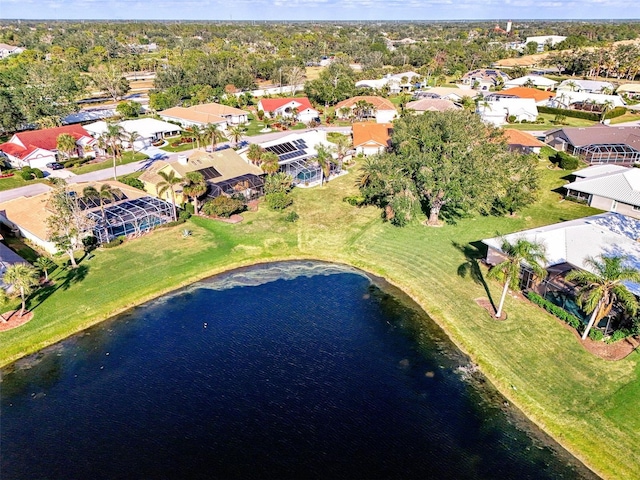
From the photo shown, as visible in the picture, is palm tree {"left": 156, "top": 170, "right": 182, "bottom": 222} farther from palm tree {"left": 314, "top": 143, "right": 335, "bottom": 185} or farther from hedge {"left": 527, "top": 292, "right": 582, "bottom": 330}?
hedge {"left": 527, "top": 292, "right": 582, "bottom": 330}

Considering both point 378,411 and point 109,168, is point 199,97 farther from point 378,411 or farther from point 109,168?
point 378,411

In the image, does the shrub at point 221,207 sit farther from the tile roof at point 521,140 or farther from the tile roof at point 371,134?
the tile roof at point 521,140

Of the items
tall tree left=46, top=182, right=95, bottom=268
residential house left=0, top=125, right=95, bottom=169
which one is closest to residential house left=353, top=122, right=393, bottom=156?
residential house left=0, top=125, right=95, bottom=169

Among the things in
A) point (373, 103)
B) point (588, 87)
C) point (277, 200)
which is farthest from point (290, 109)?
point (588, 87)

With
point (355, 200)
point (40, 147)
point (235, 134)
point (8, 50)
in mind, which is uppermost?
point (8, 50)

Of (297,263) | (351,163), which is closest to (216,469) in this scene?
(297,263)

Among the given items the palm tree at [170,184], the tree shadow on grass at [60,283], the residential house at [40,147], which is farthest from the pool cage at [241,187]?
the residential house at [40,147]

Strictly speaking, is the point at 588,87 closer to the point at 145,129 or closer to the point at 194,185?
the point at 145,129
